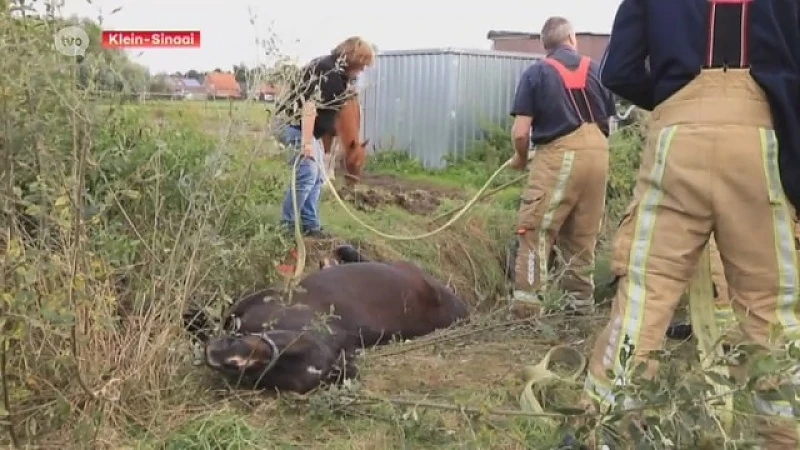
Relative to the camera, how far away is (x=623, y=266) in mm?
4074

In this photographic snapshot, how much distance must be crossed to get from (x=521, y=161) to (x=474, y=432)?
→ 10.7ft

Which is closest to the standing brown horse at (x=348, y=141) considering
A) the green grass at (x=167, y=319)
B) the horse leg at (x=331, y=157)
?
the horse leg at (x=331, y=157)

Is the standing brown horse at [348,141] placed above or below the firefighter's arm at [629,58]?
below

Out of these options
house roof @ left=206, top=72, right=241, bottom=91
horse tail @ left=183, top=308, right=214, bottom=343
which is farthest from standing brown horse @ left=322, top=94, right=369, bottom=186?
horse tail @ left=183, top=308, right=214, bottom=343

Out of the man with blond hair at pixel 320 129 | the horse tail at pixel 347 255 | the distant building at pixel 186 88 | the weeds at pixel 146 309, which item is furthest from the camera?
the man with blond hair at pixel 320 129

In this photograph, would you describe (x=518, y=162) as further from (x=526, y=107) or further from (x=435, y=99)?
(x=435, y=99)

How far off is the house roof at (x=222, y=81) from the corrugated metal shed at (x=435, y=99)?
390 inches

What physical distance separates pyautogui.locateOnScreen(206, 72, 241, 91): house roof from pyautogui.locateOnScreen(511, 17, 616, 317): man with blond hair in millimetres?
2482

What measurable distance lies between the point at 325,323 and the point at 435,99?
10.9 meters

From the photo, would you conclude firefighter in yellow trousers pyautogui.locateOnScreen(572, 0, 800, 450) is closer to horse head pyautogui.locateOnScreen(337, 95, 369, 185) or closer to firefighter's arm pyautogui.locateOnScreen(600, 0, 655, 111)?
firefighter's arm pyautogui.locateOnScreen(600, 0, 655, 111)

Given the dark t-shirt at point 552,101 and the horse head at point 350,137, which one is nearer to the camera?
the dark t-shirt at point 552,101

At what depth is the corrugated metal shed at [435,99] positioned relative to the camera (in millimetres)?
14922

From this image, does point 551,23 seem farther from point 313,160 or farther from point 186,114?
point 186,114

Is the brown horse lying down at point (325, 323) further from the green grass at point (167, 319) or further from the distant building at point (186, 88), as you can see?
the distant building at point (186, 88)
